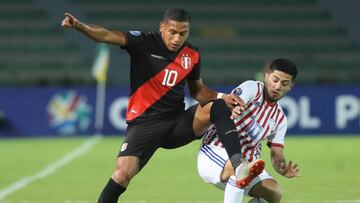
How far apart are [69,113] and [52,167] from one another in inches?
261

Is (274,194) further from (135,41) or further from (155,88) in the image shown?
(135,41)

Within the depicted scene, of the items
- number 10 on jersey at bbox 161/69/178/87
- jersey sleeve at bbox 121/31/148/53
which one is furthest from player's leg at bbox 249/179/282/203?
jersey sleeve at bbox 121/31/148/53

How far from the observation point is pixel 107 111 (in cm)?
2064

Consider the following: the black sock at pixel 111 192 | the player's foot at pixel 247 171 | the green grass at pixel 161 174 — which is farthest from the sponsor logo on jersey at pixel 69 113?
the player's foot at pixel 247 171

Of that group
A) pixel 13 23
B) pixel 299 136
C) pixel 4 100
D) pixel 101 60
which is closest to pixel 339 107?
pixel 299 136

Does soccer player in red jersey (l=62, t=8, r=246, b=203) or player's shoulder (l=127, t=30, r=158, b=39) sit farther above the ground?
player's shoulder (l=127, t=30, r=158, b=39)

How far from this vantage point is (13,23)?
26.8 metres

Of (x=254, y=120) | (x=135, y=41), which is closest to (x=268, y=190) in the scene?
(x=254, y=120)

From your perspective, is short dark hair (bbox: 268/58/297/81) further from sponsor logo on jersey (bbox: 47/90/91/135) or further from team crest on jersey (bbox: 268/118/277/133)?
sponsor logo on jersey (bbox: 47/90/91/135)

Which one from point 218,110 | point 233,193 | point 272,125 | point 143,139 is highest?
point 218,110

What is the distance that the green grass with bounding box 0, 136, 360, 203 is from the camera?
1008 centimetres

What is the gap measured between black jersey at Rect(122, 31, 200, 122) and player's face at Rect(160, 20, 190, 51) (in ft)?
0.34

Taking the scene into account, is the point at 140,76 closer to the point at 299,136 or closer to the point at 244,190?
the point at 244,190

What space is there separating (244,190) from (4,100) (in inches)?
541
